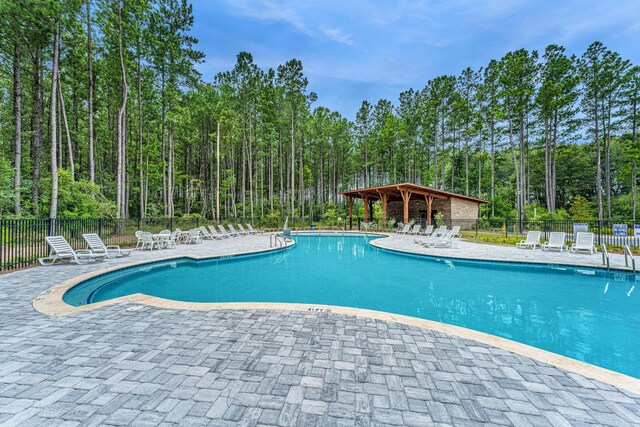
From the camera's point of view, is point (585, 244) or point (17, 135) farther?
point (17, 135)

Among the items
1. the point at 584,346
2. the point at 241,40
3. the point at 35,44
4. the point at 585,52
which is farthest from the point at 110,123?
the point at 585,52

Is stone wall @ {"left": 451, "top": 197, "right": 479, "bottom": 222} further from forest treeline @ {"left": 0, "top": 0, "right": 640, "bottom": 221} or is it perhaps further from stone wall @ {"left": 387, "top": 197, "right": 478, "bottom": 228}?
forest treeline @ {"left": 0, "top": 0, "right": 640, "bottom": 221}

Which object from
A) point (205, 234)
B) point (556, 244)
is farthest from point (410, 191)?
point (205, 234)

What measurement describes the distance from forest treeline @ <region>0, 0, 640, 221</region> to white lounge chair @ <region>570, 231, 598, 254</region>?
10.2 m

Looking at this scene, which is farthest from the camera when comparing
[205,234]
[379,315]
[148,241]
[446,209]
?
[446,209]

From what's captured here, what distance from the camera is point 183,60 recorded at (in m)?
14.9

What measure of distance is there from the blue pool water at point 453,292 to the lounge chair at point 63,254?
1.39m

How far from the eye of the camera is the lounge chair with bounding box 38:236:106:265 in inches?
256

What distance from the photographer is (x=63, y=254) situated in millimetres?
6496

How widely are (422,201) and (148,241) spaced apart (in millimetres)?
19652

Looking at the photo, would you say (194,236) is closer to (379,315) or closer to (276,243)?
(276,243)

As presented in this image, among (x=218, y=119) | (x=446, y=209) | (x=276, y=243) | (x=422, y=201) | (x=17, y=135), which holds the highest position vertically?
(x=218, y=119)

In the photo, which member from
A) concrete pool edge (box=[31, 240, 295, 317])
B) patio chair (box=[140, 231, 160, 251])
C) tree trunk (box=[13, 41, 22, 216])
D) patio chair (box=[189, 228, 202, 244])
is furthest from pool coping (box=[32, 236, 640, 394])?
tree trunk (box=[13, 41, 22, 216])

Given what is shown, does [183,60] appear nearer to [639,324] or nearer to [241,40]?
[241,40]
